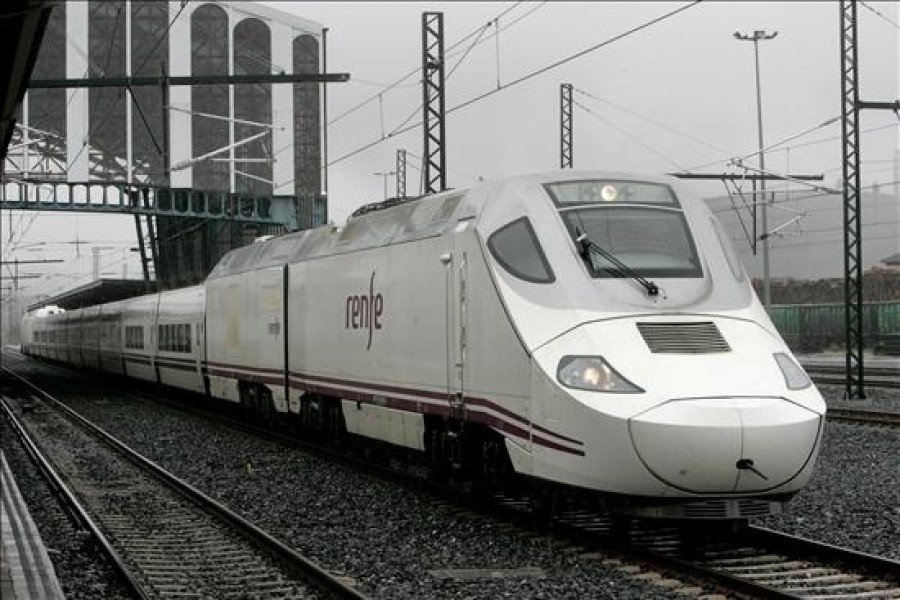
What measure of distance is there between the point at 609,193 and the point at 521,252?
97 cm

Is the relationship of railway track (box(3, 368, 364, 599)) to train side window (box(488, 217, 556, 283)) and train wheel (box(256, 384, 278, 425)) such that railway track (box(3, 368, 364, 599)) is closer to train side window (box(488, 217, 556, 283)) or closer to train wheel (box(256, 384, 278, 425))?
train wheel (box(256, 384, 278, 425))

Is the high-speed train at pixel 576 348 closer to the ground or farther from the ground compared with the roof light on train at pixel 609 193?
closer to the ground

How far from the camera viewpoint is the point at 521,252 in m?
9.08

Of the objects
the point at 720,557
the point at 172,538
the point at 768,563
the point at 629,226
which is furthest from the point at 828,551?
the point at 172,538

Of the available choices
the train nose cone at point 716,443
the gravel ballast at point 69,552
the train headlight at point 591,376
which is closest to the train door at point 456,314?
the train headlight at point 591,376

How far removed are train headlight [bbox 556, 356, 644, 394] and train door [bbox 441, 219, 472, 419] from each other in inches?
70.5

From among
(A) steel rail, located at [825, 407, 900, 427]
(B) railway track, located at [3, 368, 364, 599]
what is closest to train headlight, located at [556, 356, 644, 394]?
(B) railway track, located at [3, 368, 364, 599]

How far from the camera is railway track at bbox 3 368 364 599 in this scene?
25.0ft

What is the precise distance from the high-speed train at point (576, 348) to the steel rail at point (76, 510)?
314cm

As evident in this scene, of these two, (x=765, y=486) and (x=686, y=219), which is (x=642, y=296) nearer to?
(x=686, y=219)

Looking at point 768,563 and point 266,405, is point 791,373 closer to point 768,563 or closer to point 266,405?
point 768,563

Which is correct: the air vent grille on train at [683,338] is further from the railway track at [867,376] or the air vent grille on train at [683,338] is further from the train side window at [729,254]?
the railway track at [867,376]

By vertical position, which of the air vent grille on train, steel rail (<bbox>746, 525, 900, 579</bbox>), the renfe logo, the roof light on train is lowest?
steel rail (<bbox>746, 525, 900, 579</bbox>)

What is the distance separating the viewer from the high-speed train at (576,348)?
7547 millimetres
